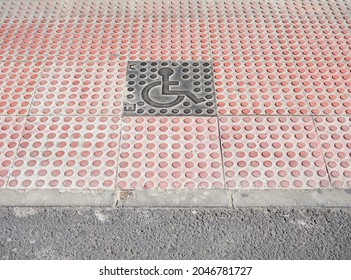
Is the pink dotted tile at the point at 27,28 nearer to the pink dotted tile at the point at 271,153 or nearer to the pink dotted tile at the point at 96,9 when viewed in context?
the pink dotted tile at the point at 96,9

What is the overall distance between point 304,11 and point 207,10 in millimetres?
1039

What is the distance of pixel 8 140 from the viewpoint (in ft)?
12.3

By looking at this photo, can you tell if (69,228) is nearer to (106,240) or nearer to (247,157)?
(106,240)

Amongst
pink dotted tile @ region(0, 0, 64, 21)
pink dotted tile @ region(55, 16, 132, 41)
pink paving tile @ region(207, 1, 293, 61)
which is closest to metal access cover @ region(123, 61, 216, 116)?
pink paving tile @ region(207, 1, 293, 61)

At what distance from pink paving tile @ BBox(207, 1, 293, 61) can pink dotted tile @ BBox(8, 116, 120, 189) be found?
1432 mm

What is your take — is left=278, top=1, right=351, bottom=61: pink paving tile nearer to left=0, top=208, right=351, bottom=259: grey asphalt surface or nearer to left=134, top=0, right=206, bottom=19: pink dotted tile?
left=134, top=0, right=206, bottom=19: pink dotted tile

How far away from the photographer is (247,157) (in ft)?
11.9

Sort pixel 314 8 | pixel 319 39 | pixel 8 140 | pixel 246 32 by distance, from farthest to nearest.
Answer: pixel 314 8 < pixel 246 32 < pixel 319 39 < pixel 8 140

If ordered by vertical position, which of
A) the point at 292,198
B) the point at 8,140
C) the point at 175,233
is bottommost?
the point at 8,140

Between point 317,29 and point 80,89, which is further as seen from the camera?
point 317,29

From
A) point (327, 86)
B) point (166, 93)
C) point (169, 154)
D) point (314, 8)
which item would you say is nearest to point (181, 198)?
point (169, 154)

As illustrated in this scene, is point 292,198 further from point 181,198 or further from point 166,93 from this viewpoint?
point 166,93

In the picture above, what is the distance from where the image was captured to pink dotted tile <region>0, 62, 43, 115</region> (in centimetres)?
404

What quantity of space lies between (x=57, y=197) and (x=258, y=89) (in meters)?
1.95
